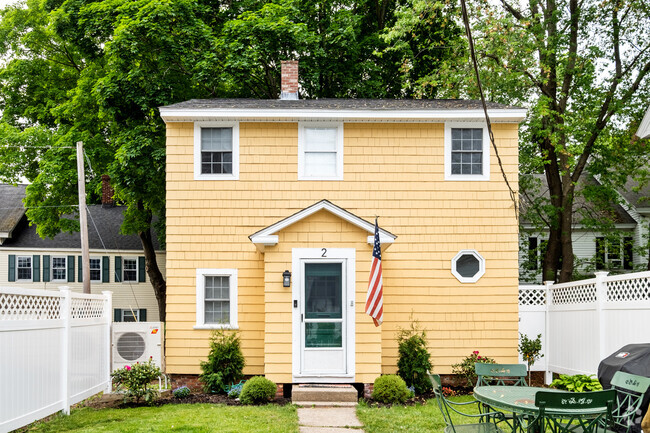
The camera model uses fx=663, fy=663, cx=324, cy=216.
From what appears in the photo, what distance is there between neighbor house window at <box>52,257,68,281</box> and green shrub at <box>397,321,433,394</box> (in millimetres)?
20758

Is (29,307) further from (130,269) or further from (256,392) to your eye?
(130,269)

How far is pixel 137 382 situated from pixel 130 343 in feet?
5.01

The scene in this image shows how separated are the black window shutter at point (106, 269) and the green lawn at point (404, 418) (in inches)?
817

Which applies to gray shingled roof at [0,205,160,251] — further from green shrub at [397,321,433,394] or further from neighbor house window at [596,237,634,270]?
green shrub at [397,321,433,394]

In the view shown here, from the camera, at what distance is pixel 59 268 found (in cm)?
2892

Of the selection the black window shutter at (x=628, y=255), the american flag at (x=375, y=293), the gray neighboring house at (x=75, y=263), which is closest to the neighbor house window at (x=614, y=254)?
the black window shutter at (x=628, y=255)

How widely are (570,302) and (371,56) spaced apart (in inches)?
533

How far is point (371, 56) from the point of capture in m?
23.4

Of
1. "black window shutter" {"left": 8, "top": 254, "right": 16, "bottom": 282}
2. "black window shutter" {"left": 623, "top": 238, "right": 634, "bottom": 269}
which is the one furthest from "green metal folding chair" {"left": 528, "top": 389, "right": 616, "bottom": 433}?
"black window shutter" {"left": 8, "top": 254, "right": 16, "bottom": 282}

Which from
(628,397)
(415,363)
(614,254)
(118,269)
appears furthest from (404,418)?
(118,269)

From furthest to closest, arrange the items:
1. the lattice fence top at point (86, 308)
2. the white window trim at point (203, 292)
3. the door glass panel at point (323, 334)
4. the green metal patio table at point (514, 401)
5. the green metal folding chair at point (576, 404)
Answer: the white window trim at point (203, 292)
the door glass panel at point (323, 334)
the lattice fence top at point (86, 308)
the green metal patio table at point (514, 401)
the green metal folding chair at point (576, 404)

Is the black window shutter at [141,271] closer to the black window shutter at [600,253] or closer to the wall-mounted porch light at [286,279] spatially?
the black window shutter at [600,253]

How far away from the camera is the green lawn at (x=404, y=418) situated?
9.12m

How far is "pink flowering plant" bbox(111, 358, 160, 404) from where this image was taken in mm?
11023
